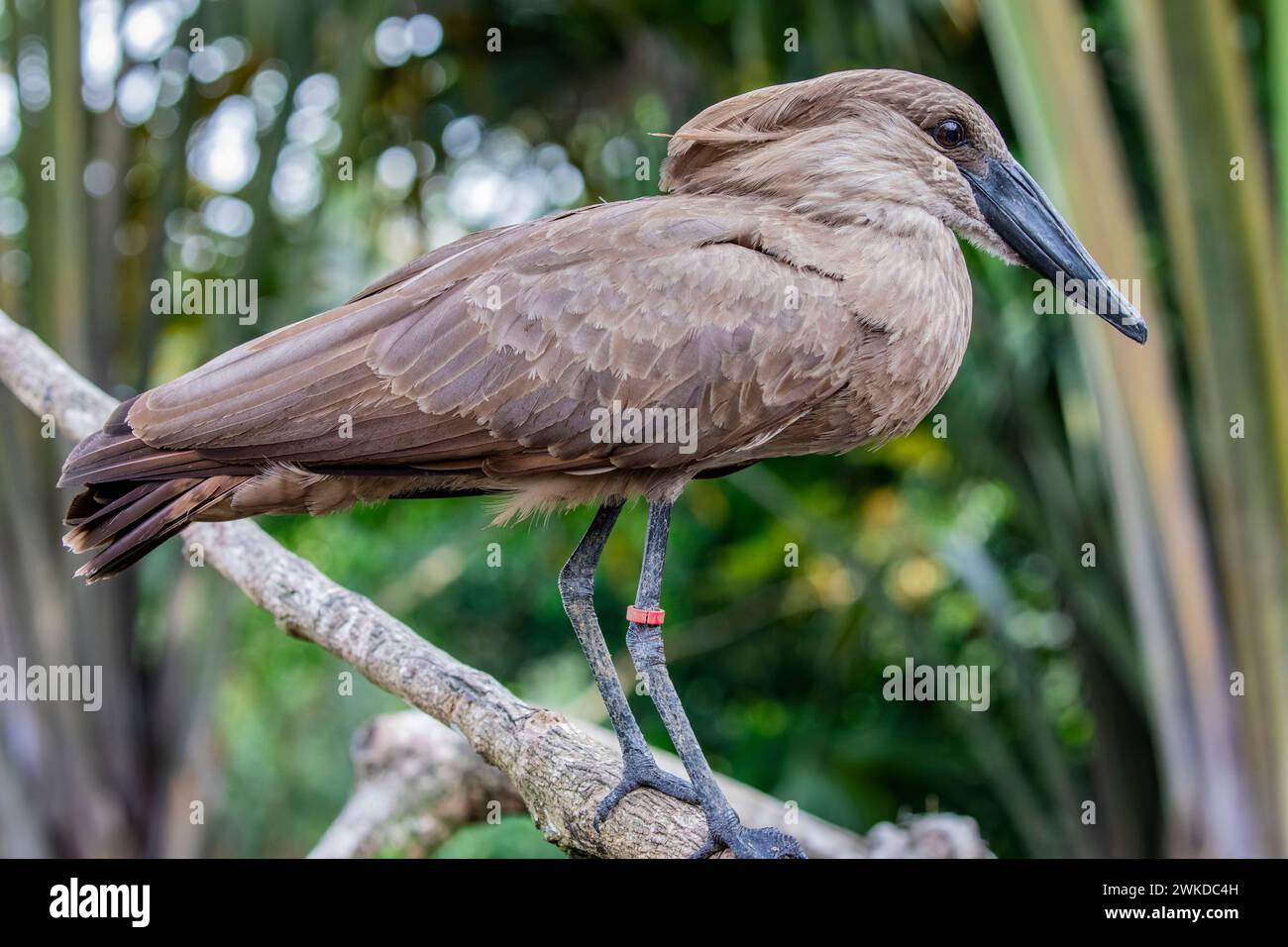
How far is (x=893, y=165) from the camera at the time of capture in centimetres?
230

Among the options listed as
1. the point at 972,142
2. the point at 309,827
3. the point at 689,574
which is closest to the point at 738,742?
the point at 689,574

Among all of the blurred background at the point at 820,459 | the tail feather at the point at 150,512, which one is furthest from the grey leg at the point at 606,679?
the blurred background at the point at 820,459

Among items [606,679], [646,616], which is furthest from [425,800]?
[646,616]

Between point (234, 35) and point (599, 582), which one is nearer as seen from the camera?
point (234, 35)

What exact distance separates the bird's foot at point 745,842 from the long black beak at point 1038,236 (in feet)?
3.72

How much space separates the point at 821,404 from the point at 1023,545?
3.62 meters

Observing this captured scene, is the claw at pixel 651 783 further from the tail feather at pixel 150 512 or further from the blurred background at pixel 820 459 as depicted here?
the blurred background at pixel 820 459

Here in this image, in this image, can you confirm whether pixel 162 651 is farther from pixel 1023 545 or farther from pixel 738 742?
pixel 1023 545

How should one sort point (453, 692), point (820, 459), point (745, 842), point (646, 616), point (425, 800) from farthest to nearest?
point (820, 459) < point (425, 800) < point (453, 692) < point (646, 616) < point (745, 842)

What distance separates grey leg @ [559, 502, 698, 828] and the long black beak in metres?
0.90

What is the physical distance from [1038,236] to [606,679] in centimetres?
116

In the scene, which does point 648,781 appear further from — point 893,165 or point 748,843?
point 893,165

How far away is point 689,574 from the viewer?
6551 millimetres
